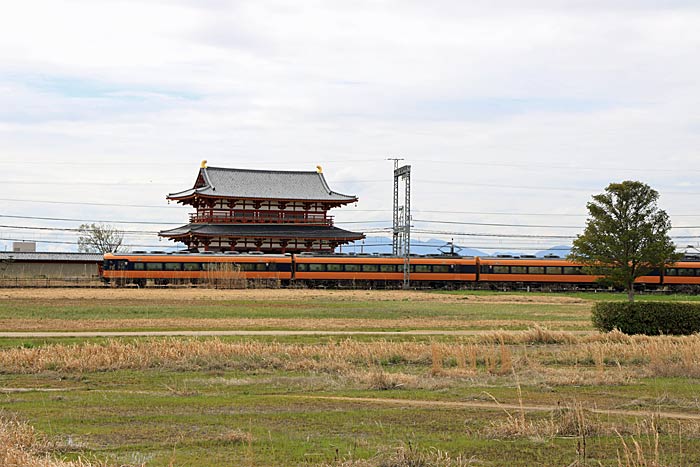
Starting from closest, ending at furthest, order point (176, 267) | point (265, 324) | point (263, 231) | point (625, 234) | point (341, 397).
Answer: point (341, 397)
point (265, 324)
point (625, 234)
point (176, 267)
point (263, 231)

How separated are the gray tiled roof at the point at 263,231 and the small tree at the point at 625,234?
32656 millimetres

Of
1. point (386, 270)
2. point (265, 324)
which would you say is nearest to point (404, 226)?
point (386, 270)

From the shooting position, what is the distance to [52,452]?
1155cm

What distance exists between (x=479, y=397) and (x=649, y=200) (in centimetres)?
3714

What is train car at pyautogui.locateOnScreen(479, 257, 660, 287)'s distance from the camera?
75812 millimetres

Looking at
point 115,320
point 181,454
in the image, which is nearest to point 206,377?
point 181,454

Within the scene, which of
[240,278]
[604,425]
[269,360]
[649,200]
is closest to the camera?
[604,425]

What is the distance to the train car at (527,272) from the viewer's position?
249ft

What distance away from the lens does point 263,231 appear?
78312 mm

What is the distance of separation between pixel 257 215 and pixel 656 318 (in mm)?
53794

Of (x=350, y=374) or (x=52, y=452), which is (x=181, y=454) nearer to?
(x=52, y=452)

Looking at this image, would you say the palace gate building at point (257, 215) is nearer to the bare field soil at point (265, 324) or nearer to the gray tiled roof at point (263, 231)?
the gray tiled roof at point (263, 231)

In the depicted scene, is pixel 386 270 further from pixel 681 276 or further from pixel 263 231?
pixel 681 276

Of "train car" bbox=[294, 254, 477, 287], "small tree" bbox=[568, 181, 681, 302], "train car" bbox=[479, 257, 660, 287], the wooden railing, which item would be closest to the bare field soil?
"small tree" bbox=[568, 181, 681, 302]
